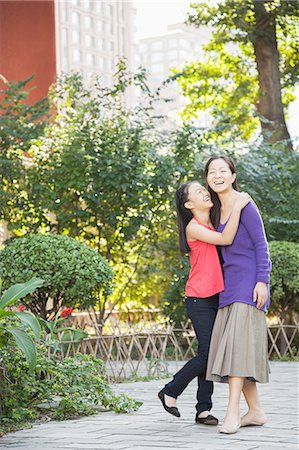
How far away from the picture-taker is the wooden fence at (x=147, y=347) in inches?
433

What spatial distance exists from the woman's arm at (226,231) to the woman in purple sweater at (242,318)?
44 mm

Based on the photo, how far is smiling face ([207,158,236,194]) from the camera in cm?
648

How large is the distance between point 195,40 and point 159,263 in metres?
160

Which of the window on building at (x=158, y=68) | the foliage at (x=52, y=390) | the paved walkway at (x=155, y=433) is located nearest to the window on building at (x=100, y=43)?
the window on building at (x=158, y=68)

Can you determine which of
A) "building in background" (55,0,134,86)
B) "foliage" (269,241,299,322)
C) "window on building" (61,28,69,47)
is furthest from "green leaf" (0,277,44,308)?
"building in background" (55,0,134,86)

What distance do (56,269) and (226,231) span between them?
4.54 meters

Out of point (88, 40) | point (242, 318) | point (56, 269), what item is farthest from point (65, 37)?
point (242, 318)

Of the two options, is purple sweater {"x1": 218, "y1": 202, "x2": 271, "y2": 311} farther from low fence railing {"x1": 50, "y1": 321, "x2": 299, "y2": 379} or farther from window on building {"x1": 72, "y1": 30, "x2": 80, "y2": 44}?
window on building {"x1": 72, "y1": 30, "x2": 80, "y2": 44}

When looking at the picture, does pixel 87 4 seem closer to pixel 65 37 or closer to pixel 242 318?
pixel 65 37

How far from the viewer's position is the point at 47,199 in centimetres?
1302

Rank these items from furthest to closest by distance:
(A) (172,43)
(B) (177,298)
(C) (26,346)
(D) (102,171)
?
(A) (172,43), (B) (177,298), (D) (102,171), (C) (26,346)

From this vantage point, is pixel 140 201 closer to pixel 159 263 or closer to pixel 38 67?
pixel 159 263

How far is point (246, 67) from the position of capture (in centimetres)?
2461

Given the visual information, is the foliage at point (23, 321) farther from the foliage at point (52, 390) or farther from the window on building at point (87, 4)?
the window on building at point (87, 4)
